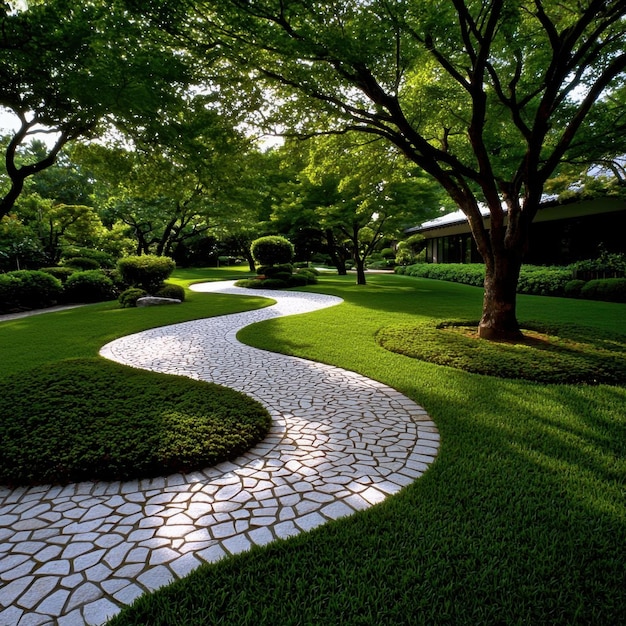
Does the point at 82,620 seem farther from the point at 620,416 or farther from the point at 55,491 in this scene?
the point at 620,416

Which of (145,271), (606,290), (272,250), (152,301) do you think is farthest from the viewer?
(272,250)

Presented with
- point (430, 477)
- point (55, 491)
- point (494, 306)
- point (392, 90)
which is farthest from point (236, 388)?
point (392, 90)

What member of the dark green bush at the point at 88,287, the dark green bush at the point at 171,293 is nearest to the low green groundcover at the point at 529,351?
the dark green bush at the point at 171,293

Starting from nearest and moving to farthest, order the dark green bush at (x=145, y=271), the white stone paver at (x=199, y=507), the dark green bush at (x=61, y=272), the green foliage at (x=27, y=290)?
the white stone paver at (x=199, y=507), the green foliage at (x=27, y=290), the dark green bush at (x=145, y=271), the dark green bush at (x=61, y=272)

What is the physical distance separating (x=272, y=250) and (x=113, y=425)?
2016cm

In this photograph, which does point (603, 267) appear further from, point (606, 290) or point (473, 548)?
point (473, 548)

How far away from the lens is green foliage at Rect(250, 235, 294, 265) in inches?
913

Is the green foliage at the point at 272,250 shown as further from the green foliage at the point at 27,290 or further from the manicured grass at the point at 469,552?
the manicured grass at the point at 469,552

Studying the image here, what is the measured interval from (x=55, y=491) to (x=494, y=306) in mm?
7735

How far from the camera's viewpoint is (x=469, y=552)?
229 cm

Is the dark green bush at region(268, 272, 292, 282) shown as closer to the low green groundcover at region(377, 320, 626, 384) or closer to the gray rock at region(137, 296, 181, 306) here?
the gray rock at region(137, 296, 181, 306)

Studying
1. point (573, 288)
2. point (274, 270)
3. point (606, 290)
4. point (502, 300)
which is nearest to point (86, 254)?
point (274, 270)

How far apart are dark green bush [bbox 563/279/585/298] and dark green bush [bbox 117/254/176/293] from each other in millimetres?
15945

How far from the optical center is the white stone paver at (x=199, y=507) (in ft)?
6.98
